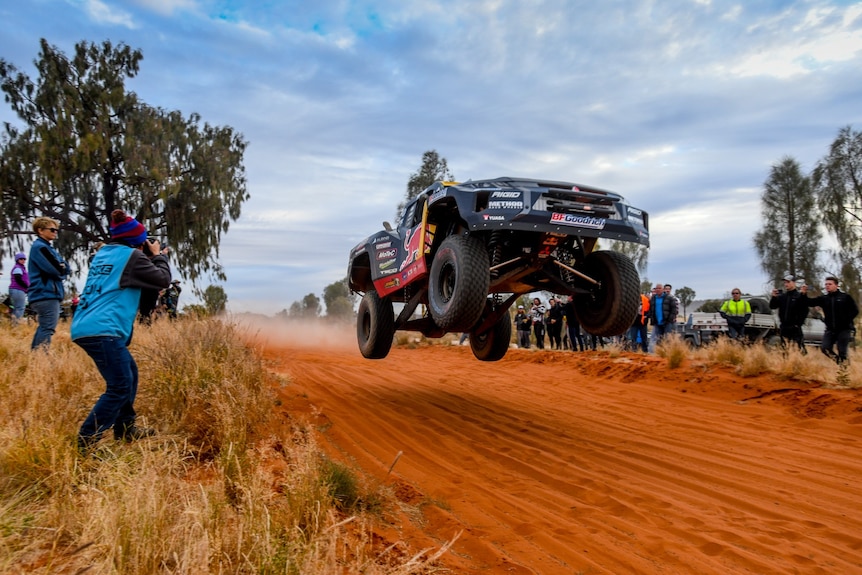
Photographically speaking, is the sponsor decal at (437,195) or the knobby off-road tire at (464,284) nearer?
the knobby off-road tire at (464,284)

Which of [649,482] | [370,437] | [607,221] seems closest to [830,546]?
[649,482]

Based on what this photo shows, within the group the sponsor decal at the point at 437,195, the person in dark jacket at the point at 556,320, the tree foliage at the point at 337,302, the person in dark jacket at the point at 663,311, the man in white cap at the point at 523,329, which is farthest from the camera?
the tree foliage at the point at 337,302

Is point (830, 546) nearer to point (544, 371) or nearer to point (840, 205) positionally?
point (544, 371)

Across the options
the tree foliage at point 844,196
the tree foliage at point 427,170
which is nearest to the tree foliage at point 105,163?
the tree foliage at point 427,170

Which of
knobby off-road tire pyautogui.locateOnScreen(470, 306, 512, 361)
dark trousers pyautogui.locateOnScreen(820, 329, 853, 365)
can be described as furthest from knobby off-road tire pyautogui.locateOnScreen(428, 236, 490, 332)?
dark trousers pyautogui.locateOnScreen(820, 329, 853, 365)

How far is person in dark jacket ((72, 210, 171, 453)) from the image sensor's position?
393 centimetres

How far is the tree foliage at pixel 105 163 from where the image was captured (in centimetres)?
2084

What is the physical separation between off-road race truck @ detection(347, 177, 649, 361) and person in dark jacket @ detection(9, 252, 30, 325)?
602 cm

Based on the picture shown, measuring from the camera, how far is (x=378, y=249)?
837 cm

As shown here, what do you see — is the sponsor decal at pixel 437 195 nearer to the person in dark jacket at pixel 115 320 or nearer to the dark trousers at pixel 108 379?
the person in dark jacket at pixel 115 320

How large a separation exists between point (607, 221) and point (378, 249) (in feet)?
11.9

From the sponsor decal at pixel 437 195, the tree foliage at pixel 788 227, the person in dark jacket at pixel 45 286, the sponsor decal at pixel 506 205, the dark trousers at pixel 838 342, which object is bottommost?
the dark trousers at pixel 838 342

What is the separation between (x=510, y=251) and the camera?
6.52 meters

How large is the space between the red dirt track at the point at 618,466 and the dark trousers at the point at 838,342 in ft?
4.52
